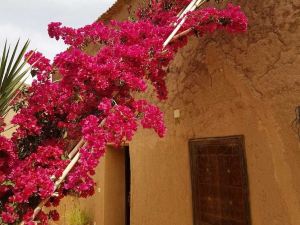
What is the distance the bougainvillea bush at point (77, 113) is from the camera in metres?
2.75

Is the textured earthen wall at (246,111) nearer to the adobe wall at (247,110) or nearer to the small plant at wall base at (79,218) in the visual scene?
the adobe wall at (247,110)

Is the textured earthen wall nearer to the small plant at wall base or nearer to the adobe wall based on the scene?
the adobe wall

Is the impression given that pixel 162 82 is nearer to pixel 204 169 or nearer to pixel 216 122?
pixel 216 122

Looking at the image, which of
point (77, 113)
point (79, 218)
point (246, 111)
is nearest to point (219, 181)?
point (246, 111)

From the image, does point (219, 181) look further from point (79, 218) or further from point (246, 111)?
point (79, 218)

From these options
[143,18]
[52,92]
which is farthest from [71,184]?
[143,18]

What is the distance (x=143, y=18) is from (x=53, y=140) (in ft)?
7.41

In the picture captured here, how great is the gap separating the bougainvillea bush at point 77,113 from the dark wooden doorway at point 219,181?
102 cm

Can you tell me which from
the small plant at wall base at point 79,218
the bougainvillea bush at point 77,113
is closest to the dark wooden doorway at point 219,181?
the bougainvillea bush at point 77,113

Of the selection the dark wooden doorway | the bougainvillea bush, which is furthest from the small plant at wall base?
the bougainvillea bush

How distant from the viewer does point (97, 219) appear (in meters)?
6.83

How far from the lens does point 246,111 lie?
3625 millimetres

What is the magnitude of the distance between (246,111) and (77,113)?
1.84 m

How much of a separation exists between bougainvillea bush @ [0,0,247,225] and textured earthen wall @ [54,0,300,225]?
1.24 feet
